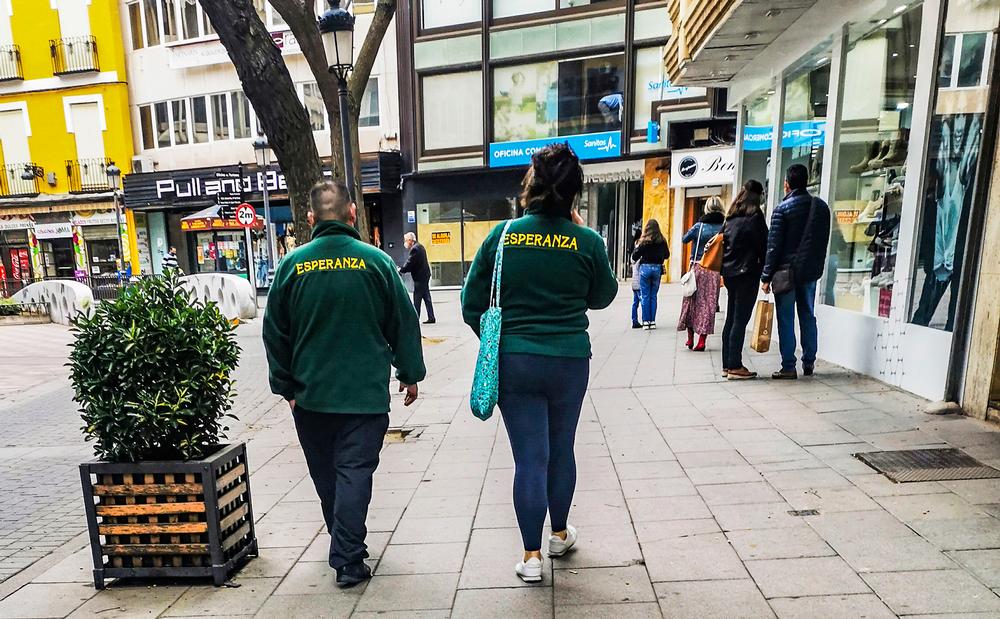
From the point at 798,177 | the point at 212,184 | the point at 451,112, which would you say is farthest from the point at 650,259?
the point at 212,184

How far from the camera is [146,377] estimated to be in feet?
8.80

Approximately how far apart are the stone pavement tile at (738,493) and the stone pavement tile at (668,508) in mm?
84

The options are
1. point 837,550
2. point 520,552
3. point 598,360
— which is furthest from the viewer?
point 598,360

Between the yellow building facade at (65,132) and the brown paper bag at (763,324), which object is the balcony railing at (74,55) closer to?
the yellow building facade at (65,132)

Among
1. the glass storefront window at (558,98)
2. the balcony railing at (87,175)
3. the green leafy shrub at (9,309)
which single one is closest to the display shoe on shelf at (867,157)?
the glass storefront window at (558,98)

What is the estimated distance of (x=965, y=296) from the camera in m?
4.45

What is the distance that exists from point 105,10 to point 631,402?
90.2ft

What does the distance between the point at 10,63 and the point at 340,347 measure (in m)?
31.2

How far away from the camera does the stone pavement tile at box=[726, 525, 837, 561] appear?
2736 mm

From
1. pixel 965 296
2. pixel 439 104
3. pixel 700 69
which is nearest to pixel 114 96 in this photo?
pixel 439 104

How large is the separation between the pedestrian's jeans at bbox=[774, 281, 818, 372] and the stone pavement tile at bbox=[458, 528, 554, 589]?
3751 millimetres

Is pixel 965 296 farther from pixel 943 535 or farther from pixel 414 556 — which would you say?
pixel 414 556

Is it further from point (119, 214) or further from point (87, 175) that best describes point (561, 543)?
point (87, 175)

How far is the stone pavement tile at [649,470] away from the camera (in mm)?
3783
